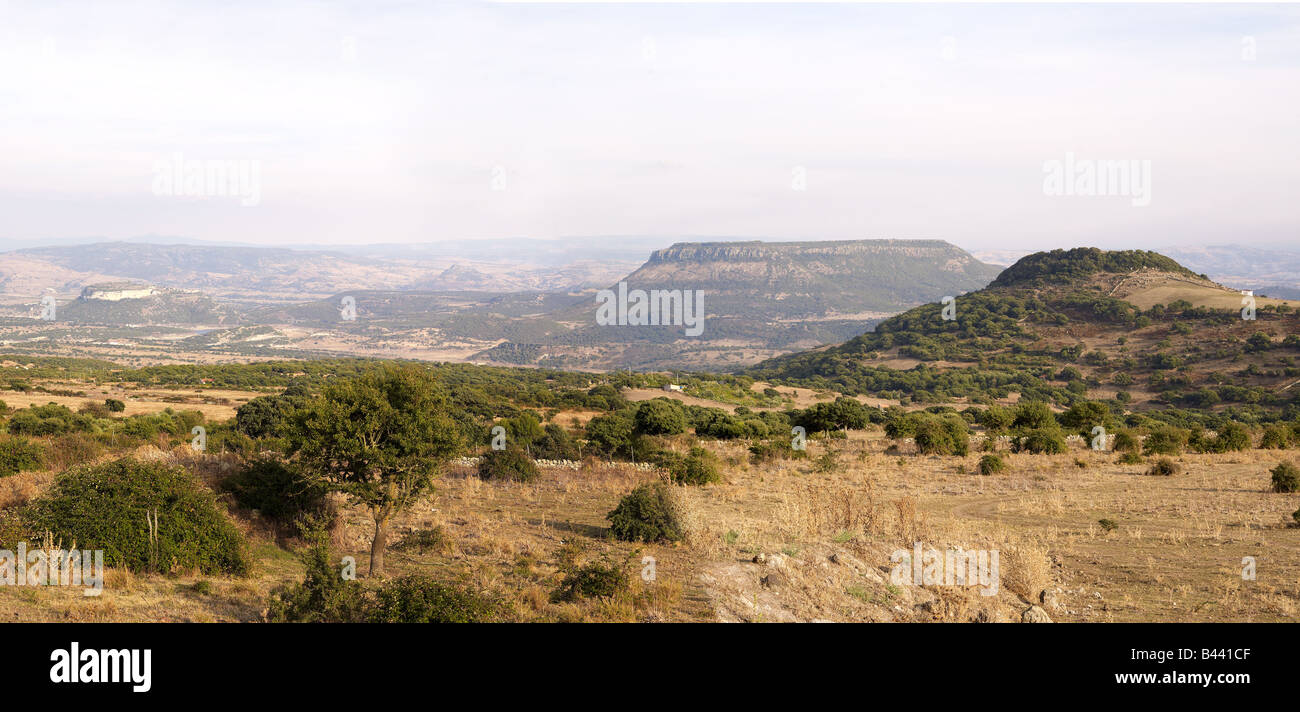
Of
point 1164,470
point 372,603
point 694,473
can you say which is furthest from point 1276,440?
point 372,603

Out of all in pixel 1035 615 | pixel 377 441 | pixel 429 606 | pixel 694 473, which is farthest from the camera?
pixel 694 473

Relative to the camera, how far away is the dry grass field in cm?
1145

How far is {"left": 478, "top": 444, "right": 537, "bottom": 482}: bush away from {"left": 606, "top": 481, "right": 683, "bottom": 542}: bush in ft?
23.6

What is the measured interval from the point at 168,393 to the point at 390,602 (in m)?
52.8

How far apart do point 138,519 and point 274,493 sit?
11.9ft

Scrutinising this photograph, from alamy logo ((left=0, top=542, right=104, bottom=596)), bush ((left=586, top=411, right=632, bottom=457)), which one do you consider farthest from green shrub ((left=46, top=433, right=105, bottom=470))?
bush ((left=586, top=411, right=632, bottom=457))

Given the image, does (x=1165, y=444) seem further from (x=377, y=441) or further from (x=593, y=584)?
(x=377, y=441)

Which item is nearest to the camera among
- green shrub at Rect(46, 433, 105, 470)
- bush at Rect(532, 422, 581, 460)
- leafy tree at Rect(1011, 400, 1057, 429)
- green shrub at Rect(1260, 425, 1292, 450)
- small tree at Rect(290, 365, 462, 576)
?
small tree at Rect(290, 365, 462, 576)

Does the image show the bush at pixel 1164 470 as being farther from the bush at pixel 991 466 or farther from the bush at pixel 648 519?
the bush at pixel 648 519

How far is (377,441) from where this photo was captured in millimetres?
14414

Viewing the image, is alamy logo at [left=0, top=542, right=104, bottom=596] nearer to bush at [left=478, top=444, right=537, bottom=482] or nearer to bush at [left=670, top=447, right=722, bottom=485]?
bush at [left=478, top=444, right=537, bottom=482]

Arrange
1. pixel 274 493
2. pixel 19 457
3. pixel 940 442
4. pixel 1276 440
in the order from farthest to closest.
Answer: pixel 940 442, pixel 1276 440, pixel 19 457, pixel 274 493
